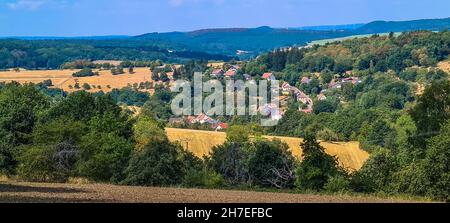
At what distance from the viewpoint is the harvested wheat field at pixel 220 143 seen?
247 ft

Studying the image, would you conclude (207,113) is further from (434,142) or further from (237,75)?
(434,142)

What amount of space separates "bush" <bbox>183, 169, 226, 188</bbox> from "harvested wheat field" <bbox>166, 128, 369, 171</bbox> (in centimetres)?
3001

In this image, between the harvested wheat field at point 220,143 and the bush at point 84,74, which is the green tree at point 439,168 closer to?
the harvested wheat field at point 220,143

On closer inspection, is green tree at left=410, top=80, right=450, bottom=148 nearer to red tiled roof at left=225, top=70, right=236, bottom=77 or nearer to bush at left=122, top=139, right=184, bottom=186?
bush at left=122, top=139, right=184, bottom=186

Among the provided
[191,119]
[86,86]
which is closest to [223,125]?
[191,119]

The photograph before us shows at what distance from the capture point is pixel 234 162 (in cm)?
5144

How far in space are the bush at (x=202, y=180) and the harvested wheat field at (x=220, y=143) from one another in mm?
30014

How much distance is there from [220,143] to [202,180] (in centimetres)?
3542

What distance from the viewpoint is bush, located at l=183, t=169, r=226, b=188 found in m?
41.5

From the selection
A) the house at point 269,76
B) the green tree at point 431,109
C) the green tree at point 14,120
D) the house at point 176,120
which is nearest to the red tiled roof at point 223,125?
the house at point 176,120

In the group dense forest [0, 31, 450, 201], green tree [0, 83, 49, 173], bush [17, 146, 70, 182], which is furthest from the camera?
green tree [0, 83, 49, 173]

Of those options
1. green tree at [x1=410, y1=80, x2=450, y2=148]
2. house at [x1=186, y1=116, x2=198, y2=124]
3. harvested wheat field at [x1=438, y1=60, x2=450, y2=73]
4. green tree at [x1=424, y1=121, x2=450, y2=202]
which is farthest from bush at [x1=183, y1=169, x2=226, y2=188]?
harvested wheat field at [x1=438, y1=60, x2=450, y2=73]

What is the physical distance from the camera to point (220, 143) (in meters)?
77.9

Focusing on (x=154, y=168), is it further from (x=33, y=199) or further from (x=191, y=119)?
(x=191, y=119)
